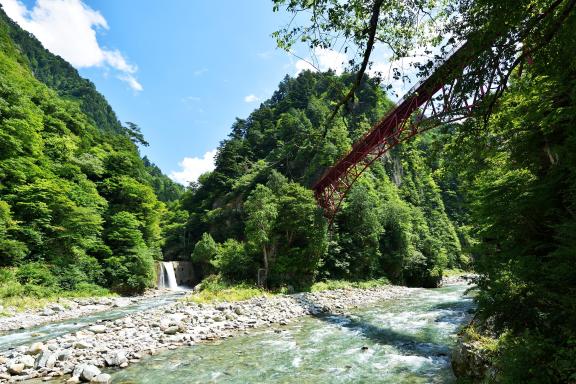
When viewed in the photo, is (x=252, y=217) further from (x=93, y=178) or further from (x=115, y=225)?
(x=93, y=178)

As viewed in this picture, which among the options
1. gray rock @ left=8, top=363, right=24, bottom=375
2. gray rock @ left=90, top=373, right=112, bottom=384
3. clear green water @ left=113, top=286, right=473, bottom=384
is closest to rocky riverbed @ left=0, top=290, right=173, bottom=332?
gray rock @ left=8, top=363, right=24, bottom=375

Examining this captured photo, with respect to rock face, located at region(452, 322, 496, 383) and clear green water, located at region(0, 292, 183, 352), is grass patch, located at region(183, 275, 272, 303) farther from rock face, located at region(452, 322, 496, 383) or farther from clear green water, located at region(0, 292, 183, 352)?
rock face, located at region(452, 322, 496, 383)

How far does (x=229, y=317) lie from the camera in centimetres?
1311

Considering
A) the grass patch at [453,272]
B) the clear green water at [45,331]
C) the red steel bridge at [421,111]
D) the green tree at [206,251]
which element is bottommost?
the grass patch at [453,272]

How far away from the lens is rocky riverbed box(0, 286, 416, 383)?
24.4 feet

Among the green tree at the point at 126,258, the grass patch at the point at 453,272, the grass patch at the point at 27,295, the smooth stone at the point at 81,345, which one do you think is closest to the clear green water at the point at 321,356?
the smooth stone at the point at 81,345

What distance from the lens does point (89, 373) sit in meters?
7.02

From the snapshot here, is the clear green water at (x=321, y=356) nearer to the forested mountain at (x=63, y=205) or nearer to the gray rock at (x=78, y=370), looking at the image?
Result: the gray rock at (x=78, y=370)

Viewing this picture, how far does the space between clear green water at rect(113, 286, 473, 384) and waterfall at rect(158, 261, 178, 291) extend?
66.5 feet

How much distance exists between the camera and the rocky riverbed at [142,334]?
24.4ft

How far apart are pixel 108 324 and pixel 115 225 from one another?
15.2m

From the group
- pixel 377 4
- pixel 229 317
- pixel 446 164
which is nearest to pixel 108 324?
pixel 229 317

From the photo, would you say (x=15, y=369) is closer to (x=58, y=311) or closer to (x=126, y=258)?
(x=58, y=311)

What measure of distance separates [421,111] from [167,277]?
2611 cm
